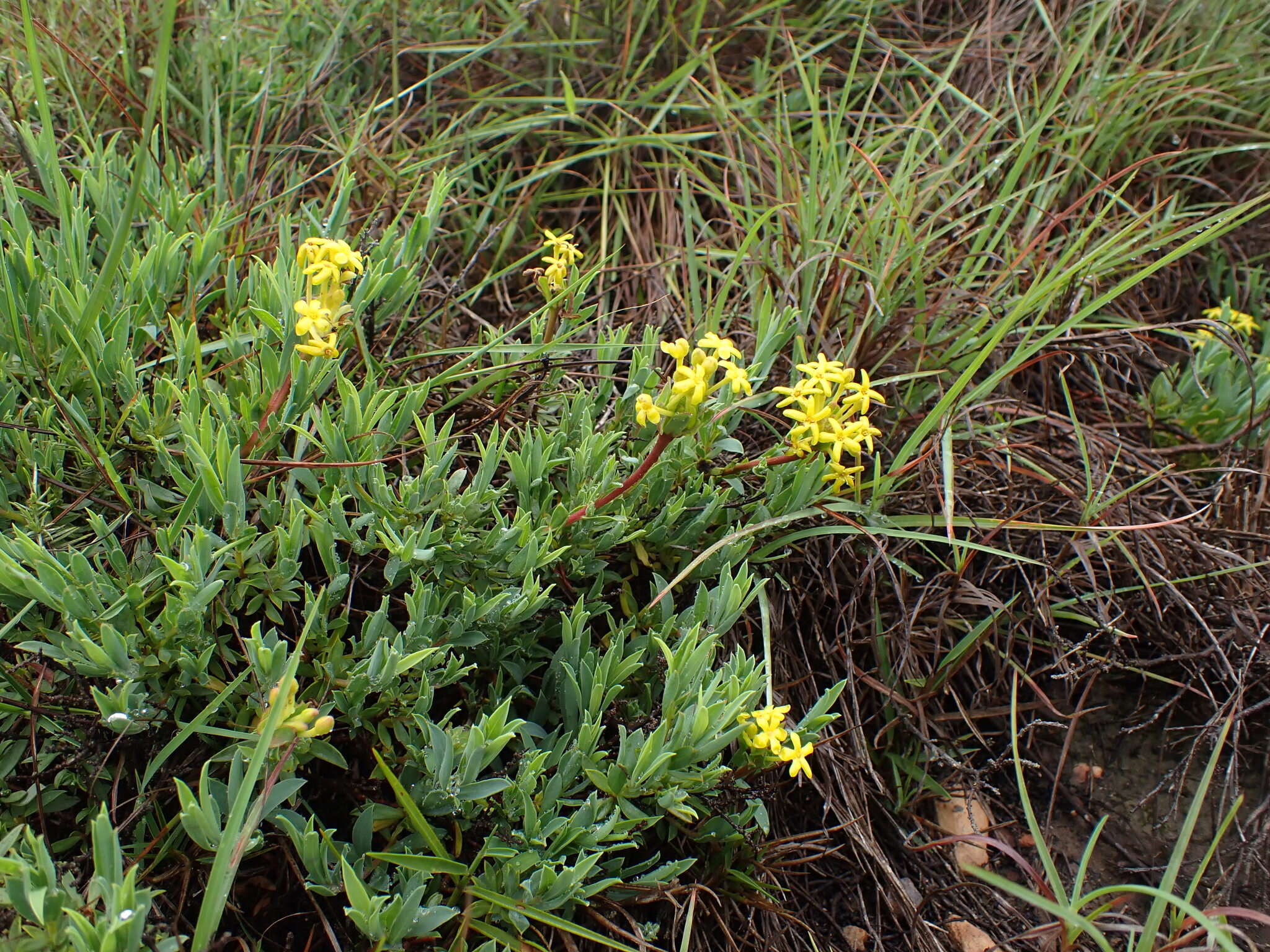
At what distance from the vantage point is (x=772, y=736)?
1467 millimetres

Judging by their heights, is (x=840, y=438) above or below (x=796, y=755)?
above

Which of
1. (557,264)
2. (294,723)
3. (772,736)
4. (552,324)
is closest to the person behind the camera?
(294,723)

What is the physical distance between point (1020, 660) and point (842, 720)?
50cm

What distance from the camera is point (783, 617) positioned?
2.02m

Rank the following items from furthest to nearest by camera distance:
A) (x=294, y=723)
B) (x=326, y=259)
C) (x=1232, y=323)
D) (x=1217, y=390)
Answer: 1. (x=1232, y=323)
2. (x=1217, y=390)
3. (x=326, y=259)
4. (x=294, y=723)

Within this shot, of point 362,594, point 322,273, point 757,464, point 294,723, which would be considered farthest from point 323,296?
point 757,464

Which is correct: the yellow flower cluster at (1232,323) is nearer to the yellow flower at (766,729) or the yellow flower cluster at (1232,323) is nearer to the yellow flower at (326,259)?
the yellow flower at (766,729)

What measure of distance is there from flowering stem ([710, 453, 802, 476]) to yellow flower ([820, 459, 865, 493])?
0.07 meters

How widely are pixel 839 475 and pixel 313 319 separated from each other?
993mm

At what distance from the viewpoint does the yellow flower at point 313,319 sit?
1475 mm

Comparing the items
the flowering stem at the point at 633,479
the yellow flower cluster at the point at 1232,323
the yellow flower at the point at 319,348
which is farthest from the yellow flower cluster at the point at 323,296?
the yellow flower cluster at the point at 1232,323

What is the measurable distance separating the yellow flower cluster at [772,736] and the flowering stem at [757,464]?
479 millimetres

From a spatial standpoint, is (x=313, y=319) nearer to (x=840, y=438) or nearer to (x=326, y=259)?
(x=326, y=259)

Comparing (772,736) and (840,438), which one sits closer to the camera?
(772,736)
